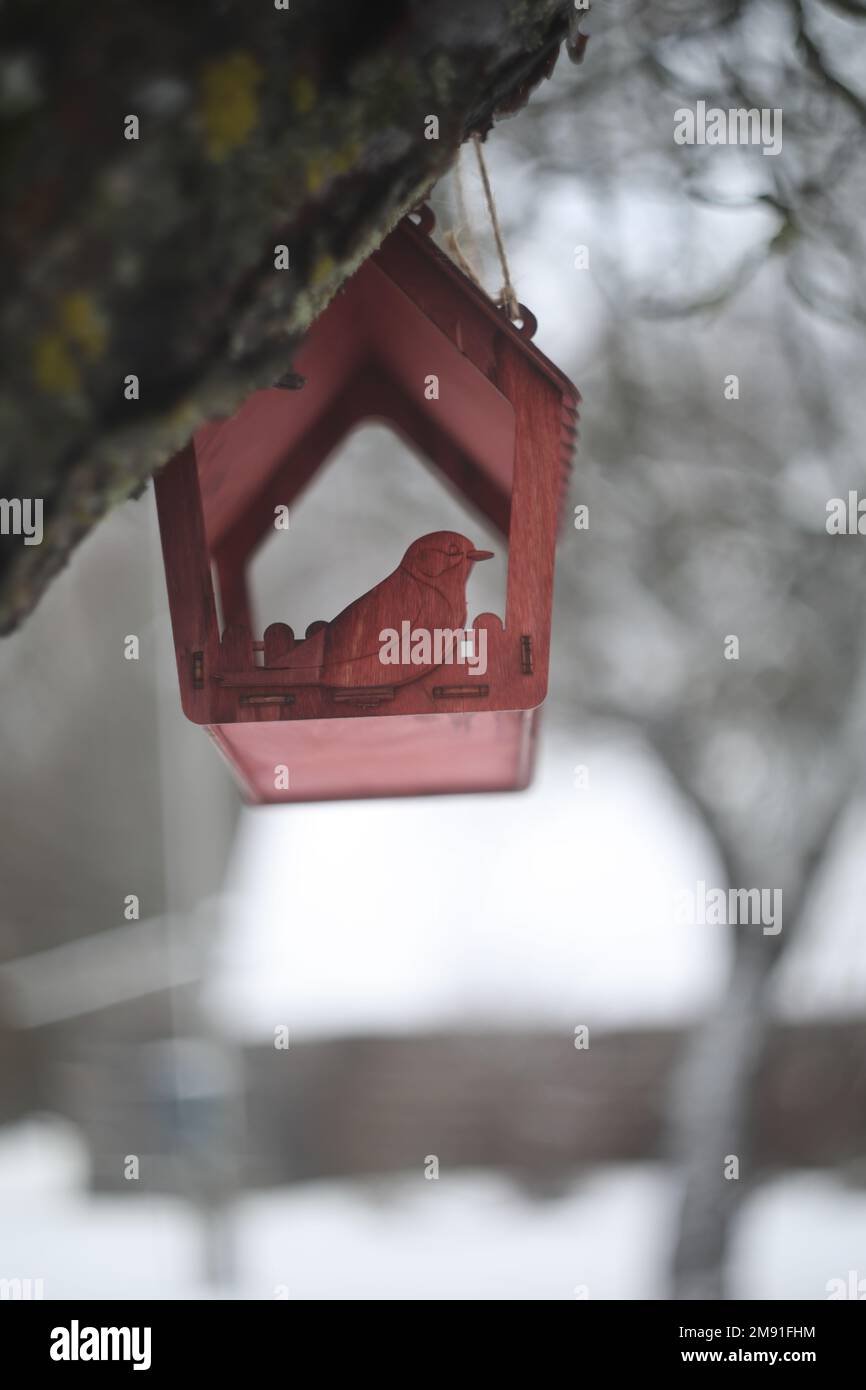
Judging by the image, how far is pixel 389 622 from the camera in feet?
2.59

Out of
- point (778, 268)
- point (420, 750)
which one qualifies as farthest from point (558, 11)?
point (778, 268)

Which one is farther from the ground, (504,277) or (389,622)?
(504,277)

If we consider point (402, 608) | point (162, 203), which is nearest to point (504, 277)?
point (402, 608)

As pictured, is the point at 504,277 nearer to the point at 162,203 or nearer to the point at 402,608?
the point at 402,608

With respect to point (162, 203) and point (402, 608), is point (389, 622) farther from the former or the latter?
point (162, 203)

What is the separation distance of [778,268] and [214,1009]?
7.28 feet

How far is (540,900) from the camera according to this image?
104 inches

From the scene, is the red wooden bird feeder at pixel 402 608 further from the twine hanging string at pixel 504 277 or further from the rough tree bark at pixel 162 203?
the rough tree bark at pixel 162 203

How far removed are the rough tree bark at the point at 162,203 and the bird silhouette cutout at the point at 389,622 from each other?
11.4 inches

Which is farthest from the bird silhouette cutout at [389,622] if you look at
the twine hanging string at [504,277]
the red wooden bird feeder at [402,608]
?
the twine hanging string at [504,277]

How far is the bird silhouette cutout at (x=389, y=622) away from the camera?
30.9 inches

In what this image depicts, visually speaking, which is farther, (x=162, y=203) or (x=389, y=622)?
(x=389, y=622)

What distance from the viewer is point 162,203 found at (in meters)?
0.40

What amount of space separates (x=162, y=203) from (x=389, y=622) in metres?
0.42
